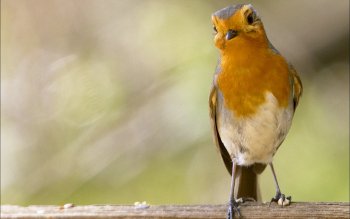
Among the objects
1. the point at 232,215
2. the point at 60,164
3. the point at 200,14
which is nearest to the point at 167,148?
the point at 60,164

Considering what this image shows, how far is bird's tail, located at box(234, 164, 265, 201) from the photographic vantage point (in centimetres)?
442

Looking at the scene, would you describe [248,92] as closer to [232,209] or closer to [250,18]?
[250,18]

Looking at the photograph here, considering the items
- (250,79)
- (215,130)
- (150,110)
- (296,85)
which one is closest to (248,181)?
(215,130)

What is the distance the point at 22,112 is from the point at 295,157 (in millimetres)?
1938

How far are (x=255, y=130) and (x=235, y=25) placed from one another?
64cm

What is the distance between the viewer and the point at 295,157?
5336mm

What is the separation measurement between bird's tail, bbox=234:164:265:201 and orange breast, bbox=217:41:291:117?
0.55 metres

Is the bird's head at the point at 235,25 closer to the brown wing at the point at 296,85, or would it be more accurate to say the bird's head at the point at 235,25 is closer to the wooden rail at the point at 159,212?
the brown wing at the point at 296,85

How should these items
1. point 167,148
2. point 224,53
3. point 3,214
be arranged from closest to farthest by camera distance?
point 3,214, point 224,53, point 167,148

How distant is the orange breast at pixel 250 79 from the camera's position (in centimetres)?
389

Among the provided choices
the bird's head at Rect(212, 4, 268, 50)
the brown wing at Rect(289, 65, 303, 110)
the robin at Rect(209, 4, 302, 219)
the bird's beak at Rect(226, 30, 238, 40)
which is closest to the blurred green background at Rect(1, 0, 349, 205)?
the brown wing at Rect(289, 65, 303, 110)

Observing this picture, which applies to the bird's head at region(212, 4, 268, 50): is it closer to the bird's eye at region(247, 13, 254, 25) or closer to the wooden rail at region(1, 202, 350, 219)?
the bird's eye at region(247, 13, 254, 25)

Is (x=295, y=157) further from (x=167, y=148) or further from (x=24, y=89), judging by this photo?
(x=24, y=89)

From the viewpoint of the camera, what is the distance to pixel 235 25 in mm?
3744
